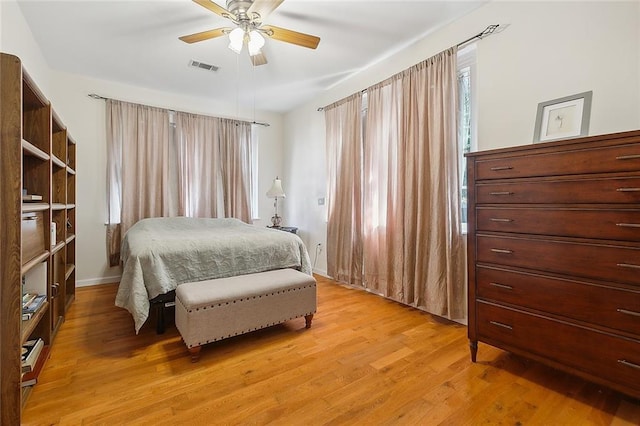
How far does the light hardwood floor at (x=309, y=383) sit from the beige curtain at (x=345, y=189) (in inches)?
50.0

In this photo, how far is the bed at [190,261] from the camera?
2.10 metres

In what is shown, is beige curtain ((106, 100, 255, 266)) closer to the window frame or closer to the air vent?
the air vent

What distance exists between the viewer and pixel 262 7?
1942 millimetres

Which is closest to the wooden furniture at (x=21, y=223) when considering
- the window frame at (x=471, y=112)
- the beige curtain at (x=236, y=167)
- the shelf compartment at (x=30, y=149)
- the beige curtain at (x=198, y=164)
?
the shelf compartment at (x=30, y=149)

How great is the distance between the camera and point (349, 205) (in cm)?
358

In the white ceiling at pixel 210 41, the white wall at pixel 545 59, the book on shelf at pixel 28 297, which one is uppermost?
the white ceiling at pixel 210 41

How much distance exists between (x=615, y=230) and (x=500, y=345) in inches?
34.3

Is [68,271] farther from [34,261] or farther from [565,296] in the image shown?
[565,296]

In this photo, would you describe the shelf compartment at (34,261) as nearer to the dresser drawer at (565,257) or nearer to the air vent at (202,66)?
the air vent at (202,66)

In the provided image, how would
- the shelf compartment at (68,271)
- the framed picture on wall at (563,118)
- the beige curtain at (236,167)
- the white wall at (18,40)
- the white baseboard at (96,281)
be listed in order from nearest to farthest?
1. the framed picture on wall at (563,118)
2. the white wall at (18,40)
3. the shelf compartment at (68,271)
4. the white baseboard at (96,281)
5. the beige curtain at (236,167)

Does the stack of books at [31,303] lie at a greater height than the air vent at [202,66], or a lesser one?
lesser

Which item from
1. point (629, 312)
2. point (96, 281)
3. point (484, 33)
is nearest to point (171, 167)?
point (96, 281)

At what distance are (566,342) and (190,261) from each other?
2.43 m

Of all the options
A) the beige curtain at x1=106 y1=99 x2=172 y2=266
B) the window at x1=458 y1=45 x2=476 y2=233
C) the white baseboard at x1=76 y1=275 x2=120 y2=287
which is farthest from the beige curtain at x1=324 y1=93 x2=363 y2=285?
the white baseboard at x1=76 y1=275 x2=120 y2=287
